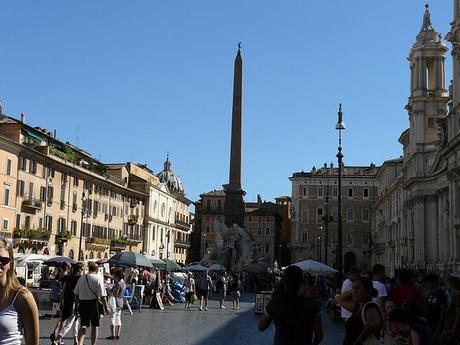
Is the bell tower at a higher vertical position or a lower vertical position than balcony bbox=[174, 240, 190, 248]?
higher

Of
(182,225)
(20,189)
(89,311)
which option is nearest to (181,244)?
(182,225)

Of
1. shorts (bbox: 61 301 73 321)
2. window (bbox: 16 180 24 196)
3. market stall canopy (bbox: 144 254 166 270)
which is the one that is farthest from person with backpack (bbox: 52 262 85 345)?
window (bbox: 16 180 24 196)

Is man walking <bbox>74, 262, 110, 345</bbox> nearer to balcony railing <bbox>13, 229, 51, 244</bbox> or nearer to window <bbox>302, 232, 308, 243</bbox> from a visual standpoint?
balcony railing <bbox>13, 229, 51, 244</bbox>

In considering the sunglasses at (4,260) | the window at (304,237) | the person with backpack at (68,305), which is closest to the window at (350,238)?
the window at (304,237)

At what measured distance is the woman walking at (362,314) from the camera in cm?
621

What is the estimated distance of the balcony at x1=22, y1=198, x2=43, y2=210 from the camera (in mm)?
45719

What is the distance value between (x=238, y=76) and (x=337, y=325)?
91.8 ft

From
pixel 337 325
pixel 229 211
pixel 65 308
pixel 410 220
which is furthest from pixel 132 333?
pixel 410 220

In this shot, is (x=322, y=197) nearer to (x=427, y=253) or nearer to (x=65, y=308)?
(x=427, y=253)

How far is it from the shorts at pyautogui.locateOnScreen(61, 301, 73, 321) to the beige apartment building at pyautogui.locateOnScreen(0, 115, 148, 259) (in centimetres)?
3198

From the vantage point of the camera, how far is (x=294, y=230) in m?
90.6

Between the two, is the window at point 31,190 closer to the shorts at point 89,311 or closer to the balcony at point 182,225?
the shorts at point 89,311

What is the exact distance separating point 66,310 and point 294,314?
733 centimetres

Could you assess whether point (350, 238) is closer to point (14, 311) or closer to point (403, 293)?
point (403, 293)
